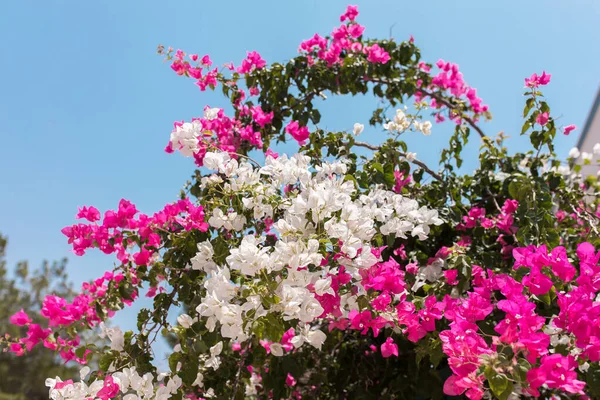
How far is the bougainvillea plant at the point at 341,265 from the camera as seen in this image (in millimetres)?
871

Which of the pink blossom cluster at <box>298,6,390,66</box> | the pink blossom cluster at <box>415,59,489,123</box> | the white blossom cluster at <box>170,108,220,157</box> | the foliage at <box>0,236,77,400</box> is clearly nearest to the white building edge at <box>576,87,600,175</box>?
the pink blossom cluster at <box>415,59,489,123</box>

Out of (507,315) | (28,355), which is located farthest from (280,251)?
(28,355)

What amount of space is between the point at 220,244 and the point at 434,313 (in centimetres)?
49

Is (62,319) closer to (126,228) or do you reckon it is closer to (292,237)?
(126,228)

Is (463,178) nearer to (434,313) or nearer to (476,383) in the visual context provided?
(434,313)

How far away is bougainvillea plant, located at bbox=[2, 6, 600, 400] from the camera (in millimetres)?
871

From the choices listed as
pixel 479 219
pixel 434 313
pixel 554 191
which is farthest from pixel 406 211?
pixel 554 191

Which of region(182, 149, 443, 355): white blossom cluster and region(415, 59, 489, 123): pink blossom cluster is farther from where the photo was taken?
region(415, 59, 489, 123): pink blossom cluster

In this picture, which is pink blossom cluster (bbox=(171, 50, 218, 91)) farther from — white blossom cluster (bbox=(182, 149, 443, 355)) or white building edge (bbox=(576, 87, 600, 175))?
white building edge (bbox=(576, 87, 600, 175))

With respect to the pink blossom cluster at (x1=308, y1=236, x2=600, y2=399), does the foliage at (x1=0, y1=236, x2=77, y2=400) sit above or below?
above

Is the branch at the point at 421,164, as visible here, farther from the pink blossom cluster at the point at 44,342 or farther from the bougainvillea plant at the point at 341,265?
the pink blossom cluster at the point at 44,342

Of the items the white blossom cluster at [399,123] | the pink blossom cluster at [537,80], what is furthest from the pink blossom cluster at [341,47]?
the pink blossom cluster at [537,80]

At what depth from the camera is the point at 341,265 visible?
111 centimetres

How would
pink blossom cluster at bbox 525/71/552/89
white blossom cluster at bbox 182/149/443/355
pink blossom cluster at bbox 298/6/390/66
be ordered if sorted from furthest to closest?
pink blossom cluster at bbox 298/6/390/66
pink blossom cluster at bbox 525/71/552/89
white blossom cluster at bbox 182/149/443/355
